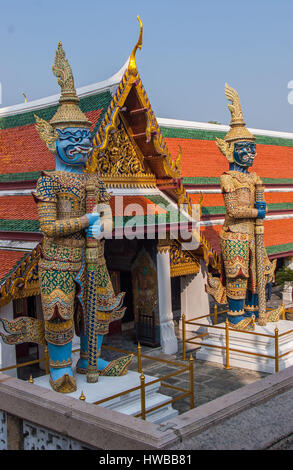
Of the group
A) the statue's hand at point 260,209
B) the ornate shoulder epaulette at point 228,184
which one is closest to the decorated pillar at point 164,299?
the ornate shoulder epaulette at point 228,184

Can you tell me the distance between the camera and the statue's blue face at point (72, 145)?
7711 millimetres

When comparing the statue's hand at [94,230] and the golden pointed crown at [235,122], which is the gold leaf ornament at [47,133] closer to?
the statue's hand at [94,230]

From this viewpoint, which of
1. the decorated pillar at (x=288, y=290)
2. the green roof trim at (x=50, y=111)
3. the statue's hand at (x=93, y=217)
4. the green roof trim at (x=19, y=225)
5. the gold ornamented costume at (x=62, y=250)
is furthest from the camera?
the decorated pillar at (x=288, y=290)

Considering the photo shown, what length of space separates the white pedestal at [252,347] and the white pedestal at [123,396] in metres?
2.98

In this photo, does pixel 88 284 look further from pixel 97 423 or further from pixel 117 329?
pixel 117 329

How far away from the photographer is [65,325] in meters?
7.72

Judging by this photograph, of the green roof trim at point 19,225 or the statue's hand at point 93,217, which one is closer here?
the statue's hand at point 93,217

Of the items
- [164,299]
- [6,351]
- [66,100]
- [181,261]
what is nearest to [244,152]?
[181,261]

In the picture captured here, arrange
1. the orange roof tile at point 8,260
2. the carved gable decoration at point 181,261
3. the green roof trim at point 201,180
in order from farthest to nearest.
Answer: the green roof trim at point 201,180 < the carved gable decoration at point 181,261 < the orange roof tile at point 8,260

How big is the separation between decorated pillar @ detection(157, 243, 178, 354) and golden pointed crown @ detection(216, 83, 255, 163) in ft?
8.64

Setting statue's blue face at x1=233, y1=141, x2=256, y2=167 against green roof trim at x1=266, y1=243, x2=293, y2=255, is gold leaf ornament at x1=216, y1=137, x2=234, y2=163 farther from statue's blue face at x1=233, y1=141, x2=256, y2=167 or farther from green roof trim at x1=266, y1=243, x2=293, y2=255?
green roof trim at x1=266, y1=243, x2=293, y2=255

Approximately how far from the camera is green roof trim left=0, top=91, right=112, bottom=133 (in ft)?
35.6

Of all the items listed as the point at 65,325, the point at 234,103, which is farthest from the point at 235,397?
the point at 234,103

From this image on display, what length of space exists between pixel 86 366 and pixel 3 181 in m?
5.57
